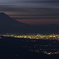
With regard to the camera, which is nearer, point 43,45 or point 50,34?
point 43,45

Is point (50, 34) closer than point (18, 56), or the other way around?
point (18, 56)

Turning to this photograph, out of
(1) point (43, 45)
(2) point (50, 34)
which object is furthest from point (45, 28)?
(1) point (43, 45)

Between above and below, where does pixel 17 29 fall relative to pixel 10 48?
below

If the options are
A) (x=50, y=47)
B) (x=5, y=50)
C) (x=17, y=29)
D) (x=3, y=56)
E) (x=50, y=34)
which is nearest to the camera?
(x=3, y=56)

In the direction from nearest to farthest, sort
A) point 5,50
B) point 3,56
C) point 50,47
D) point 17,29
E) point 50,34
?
1. point 3,56
2. point 5,50
3. point 50,47
4. point 50,34
5. point 17,29

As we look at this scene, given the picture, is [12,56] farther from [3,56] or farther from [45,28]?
[45,28]

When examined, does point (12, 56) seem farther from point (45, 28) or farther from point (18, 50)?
point (45, 28)

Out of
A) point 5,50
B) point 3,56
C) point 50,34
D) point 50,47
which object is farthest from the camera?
→ point 50,34

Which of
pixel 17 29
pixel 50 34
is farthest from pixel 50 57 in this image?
pixel 17 29

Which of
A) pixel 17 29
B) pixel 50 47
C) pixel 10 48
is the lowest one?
pixel 17 29
